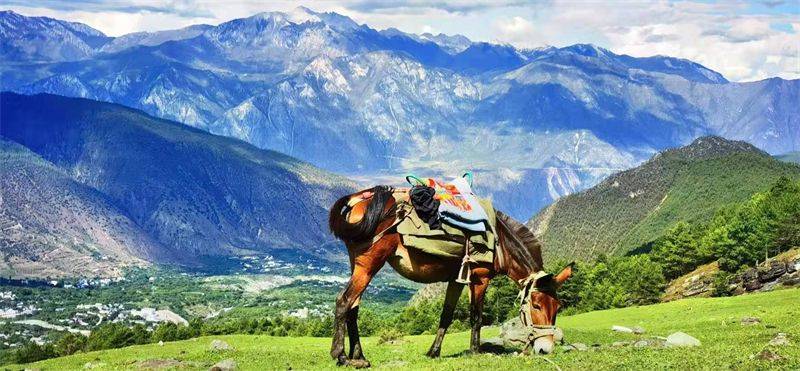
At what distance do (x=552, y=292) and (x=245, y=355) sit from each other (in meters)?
16.6

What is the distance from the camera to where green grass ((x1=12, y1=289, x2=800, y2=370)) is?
87.0 ft

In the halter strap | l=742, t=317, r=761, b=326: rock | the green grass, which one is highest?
the halter strap

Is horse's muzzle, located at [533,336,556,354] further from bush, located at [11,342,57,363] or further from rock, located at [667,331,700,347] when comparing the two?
bush, located at [11,342,57,363]

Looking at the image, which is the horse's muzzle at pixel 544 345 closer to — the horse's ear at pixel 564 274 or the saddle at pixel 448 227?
the horse's ear at pixel 564 274

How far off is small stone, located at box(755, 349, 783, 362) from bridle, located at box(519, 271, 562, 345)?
712cm

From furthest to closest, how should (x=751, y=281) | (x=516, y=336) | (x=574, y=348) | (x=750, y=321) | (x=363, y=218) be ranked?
(x=751, y=281) → (x=750, y=321) → (x=516, y=336) → (x=574, y=348) → (x=363, y=218)

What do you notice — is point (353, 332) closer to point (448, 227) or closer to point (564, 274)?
point (448, 227)

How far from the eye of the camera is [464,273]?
31188mm

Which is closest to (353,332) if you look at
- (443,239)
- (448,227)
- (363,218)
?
(363,218)

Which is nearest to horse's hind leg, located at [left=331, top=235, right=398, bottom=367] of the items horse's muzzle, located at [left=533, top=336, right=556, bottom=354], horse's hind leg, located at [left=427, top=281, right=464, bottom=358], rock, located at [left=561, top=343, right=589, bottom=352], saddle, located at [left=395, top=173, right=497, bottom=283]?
saddle, located at [left=395, top=173, right=497, bottom=283]

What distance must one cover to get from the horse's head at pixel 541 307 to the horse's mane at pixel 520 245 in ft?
3.94

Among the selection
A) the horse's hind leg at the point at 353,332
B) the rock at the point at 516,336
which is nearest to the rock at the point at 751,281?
the rock at the point at 516,336

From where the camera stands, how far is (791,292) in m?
64.1

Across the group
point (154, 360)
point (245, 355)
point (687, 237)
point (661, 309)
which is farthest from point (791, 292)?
point (687, 237)
